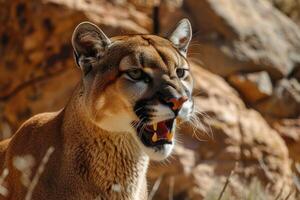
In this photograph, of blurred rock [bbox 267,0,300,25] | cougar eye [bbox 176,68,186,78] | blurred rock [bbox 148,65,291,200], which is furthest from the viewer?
blurred rock [bbox 267,0,300,25]

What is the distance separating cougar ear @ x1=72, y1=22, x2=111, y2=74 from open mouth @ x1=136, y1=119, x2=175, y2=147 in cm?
59

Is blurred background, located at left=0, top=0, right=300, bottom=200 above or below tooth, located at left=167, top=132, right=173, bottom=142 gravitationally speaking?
below

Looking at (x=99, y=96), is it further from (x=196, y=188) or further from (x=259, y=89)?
(x=259, y=89)

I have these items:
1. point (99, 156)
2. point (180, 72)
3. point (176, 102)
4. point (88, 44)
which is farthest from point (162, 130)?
point (88, 44)

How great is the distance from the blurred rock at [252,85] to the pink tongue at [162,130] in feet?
20.5

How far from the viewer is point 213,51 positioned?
11.7 metres

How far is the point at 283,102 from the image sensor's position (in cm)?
1217

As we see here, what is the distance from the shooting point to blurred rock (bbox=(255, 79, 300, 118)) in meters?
12.1

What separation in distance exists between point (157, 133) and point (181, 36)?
1015mm

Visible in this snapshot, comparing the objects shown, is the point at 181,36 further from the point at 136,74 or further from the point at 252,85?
the point at 252,85

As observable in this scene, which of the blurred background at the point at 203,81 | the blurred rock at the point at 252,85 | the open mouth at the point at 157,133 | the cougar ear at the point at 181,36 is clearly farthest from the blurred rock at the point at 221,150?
the open mouth at the point at 157,133

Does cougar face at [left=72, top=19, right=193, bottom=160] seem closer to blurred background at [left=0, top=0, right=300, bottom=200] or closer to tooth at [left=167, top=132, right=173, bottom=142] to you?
tooth at [left=167, top=132, right=173, bottom=142]

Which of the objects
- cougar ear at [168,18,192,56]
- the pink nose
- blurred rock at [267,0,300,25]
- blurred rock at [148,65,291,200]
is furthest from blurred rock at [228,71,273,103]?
the pink nose

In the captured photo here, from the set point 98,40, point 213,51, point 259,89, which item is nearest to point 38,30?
point 213,51
